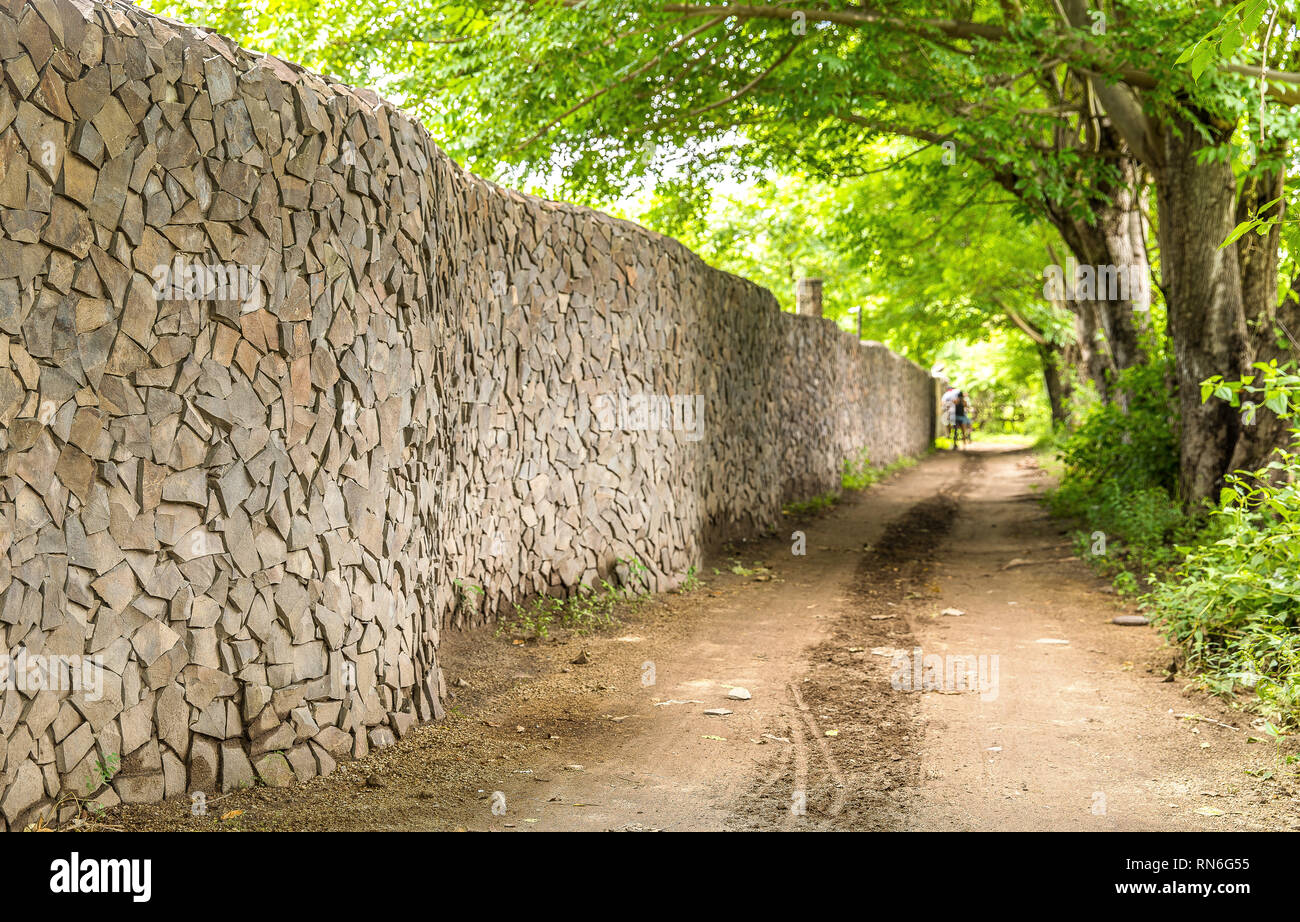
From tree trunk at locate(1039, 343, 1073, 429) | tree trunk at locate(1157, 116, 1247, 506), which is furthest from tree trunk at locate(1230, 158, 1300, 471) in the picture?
tree trunk at locate(1039, 343, 1073, 429)

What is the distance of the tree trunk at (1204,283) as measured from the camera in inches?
375

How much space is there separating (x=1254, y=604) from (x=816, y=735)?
274 centimetres

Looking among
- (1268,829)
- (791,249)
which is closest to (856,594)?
(1268,829)

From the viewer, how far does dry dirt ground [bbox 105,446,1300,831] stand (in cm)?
403

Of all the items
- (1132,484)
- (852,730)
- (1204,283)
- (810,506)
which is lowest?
(852,730)

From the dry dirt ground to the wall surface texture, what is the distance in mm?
359

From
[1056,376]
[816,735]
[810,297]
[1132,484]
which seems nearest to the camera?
[816,735]

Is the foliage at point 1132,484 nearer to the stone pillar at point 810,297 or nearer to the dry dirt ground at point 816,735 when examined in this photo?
the dry dirt ground at point 816,735

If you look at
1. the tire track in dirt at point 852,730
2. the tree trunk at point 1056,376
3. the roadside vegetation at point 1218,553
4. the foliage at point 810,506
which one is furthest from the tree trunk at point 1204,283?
the tree trunk at point 1056,376

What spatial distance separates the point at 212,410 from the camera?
4.02m

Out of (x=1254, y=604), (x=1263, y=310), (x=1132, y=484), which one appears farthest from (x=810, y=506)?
(x=1254, y=604)

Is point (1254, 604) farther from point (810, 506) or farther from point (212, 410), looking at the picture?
point (810, 506)

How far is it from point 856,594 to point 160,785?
6078mm

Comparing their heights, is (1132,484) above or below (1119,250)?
below
